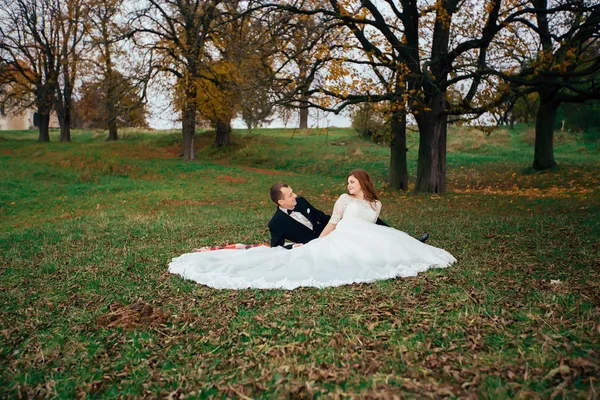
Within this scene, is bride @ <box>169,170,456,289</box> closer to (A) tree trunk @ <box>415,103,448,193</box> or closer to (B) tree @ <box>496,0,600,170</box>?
(B) tree @ <box>496,0,600,170</box>

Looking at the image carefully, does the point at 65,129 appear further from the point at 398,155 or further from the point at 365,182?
the point at 365,182

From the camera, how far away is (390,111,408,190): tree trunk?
63.1ft

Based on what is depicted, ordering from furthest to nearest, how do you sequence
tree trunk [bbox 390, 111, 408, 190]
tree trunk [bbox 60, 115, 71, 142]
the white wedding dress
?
1. tree trunk [bbox 60, 115, 71, 142]
2. tree trunk [bbox 390, 111, 408, 190]
3. the white wedding dress

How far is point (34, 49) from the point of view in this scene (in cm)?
3475

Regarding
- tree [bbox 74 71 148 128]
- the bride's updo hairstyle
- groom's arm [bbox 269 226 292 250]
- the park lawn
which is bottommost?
the park lawn

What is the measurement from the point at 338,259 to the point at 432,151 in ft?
40.1

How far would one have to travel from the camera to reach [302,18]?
17438 mm

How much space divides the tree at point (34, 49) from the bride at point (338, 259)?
30572 millimetres

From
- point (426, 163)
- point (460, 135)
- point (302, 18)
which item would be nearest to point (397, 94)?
point (426, 163)

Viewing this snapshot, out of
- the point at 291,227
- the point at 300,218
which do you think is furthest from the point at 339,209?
the point at 291,227

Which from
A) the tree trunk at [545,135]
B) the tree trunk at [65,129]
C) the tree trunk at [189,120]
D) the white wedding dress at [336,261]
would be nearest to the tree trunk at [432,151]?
the tree trunk at [545,135]

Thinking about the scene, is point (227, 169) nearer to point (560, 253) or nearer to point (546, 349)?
point (560, 253)

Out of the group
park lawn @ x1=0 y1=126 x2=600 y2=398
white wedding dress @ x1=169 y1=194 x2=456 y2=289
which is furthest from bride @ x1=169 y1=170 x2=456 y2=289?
park lawn @ x1=0 y1=126 x2=600 y2=398

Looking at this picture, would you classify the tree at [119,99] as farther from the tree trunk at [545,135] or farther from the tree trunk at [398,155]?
the tree trunk at [545,135]
